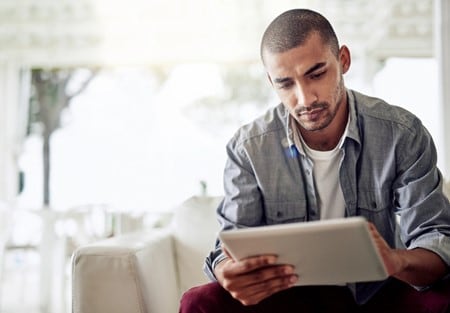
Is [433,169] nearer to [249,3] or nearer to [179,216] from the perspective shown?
[179,216]

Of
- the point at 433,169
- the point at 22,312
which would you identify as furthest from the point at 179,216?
the point at 22,312

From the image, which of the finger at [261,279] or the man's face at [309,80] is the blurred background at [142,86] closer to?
the man's face at [309,80]

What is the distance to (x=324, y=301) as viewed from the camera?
135 centimetres

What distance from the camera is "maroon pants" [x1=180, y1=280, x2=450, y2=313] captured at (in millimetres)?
1222

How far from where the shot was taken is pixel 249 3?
5.02 meters

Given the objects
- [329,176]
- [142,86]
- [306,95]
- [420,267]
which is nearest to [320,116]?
[306,95]

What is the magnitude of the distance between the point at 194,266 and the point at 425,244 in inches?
31.7

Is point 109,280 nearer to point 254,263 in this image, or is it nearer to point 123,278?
point 123,278

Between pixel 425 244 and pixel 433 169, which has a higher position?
pixel 433 169

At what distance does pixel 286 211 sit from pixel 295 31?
0.41m

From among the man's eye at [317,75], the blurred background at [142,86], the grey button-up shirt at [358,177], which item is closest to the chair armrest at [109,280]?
the grey button-up shirt at [358,177]

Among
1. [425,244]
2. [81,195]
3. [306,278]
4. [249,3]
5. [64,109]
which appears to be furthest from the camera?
[64,109]

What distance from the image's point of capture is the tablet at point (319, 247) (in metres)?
1.00

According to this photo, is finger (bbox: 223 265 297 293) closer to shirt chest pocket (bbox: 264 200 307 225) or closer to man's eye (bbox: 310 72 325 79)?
shirt chest pocket (bbox: 264 200 307 225)
